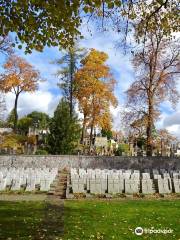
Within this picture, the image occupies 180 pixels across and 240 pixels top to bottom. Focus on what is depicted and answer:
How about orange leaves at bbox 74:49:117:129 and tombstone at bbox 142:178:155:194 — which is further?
orange leaves at bbox 74:49:117:129

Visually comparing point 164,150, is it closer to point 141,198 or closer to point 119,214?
point 141,198

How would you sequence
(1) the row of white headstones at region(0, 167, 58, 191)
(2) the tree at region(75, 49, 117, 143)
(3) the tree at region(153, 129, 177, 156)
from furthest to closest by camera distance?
(2) the tree at region(75, 49, 117, 143)
(3) the tree at region(153, 129, 177, 156)
(1) the row of white headstones at region(0, 167, 58, 191)

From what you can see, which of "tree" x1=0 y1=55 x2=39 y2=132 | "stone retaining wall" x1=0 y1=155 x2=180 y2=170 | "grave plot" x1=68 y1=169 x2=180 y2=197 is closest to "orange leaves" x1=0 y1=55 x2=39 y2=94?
"tree" x1=0 y1=55 x2=39 y2=132

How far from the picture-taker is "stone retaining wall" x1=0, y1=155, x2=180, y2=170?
3403cm

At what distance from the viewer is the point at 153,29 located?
1090cm

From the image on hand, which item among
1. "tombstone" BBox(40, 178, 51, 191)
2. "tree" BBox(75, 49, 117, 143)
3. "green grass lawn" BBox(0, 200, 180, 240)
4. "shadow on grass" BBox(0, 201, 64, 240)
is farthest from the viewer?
"tree" BBox(75, 49, 117, 143)

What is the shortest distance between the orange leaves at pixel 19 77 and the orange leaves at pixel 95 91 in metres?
8.06

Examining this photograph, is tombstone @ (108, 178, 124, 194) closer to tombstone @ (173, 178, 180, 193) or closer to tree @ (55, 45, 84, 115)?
tombstone @ (173, 178, 180, 193)

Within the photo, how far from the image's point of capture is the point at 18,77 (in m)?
50.2

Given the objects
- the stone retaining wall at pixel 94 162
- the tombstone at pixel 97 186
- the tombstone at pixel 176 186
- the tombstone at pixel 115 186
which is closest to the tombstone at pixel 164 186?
the tombstone at pixel 176 186

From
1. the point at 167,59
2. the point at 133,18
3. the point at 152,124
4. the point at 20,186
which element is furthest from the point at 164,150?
the point at 133,18

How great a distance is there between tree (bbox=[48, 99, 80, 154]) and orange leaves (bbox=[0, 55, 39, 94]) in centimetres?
1226

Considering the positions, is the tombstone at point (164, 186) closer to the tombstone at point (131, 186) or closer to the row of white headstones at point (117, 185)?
the row of white headstones at point (117, 185)

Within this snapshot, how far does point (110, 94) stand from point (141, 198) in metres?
27.9
